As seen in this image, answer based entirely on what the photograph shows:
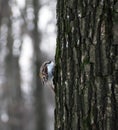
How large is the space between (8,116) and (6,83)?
283cm

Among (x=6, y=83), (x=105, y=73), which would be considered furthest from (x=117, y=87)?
(x=6, y=83)

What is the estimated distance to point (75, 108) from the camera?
9.25 feet

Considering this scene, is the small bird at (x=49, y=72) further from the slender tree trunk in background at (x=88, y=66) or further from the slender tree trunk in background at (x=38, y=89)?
the slender tree trunk in background at (x=38, y=89)

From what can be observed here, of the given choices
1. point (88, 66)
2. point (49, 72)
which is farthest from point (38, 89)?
point (88, 66)

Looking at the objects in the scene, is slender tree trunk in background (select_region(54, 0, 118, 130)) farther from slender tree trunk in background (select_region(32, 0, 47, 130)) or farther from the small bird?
slender tree trunk in background (select_region(32, 0, 47, 130))

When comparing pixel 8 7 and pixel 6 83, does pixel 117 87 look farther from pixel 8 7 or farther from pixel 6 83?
pixel 6 83

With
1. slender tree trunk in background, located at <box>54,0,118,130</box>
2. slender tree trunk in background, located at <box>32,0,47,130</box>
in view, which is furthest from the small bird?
slender tree trunk in background, located at <box>32,0,47,130</box>

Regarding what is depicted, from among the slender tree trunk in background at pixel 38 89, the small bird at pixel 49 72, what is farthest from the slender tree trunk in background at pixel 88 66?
the slender tree trunk in background at pixel 38 89

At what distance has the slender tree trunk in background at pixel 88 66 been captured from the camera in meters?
2.69

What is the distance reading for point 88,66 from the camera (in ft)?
9.07

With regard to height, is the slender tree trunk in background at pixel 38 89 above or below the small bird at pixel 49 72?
above

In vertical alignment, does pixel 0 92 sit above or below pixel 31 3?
below

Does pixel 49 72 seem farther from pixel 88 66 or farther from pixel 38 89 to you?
pixel 38 89

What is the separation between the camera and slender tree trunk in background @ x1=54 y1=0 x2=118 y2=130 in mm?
2691
